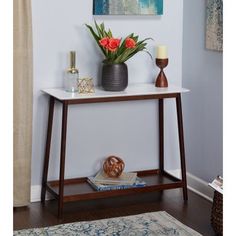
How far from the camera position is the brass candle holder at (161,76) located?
3.61 metres

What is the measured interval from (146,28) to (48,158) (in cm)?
112

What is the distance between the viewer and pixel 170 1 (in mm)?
3799

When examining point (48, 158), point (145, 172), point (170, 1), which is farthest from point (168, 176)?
point (170, 1)

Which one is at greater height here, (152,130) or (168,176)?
(152,130)

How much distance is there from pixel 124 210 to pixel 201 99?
0.94 m

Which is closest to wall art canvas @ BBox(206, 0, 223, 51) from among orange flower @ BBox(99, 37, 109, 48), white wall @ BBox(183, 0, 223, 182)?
white wall @ BBox(183, 0, 223, 182)

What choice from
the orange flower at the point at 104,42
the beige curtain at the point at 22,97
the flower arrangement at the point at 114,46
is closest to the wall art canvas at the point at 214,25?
the flower arrangement at the point at 114,46

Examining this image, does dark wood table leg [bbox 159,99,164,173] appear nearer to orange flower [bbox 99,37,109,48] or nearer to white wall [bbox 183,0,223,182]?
white wall [bbox 183,0,223,182]

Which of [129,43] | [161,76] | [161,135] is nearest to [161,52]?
[161,76]

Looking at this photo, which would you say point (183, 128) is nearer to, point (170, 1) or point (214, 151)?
point (214, 151)

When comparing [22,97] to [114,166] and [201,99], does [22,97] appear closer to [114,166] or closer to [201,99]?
[114,166]

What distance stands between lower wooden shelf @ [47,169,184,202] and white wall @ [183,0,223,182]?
248 mm

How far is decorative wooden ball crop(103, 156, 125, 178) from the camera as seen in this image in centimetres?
352

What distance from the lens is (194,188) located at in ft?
12.6
